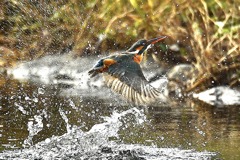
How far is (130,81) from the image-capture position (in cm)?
560

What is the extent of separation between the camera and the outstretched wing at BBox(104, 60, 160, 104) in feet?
17.7

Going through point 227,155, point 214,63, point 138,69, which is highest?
point 214,63

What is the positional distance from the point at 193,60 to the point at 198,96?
3.25 feet

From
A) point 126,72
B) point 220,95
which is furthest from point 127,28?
point 126,72

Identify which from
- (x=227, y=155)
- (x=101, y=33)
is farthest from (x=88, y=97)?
(x=227, y=155)

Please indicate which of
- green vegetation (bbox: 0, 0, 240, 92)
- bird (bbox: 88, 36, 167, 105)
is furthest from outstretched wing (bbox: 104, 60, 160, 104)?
green vegetation (bbox: 0, 0, 240, 92)

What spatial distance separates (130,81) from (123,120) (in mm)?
1988

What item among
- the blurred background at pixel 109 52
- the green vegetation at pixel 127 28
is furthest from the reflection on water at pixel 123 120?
the green vegetation at pixel 127 28

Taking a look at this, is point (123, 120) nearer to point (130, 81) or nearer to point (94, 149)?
point (94, 149)

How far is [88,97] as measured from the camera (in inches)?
361

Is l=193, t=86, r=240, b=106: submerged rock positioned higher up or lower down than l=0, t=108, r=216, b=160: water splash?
higher up

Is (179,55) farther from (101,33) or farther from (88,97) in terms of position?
(88,97)

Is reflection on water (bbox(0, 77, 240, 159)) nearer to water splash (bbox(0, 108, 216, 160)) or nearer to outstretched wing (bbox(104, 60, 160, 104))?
water splash (bbox(0, 108, 216, 160))

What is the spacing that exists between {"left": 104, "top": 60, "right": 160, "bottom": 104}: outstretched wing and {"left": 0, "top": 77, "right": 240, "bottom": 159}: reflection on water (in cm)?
53
